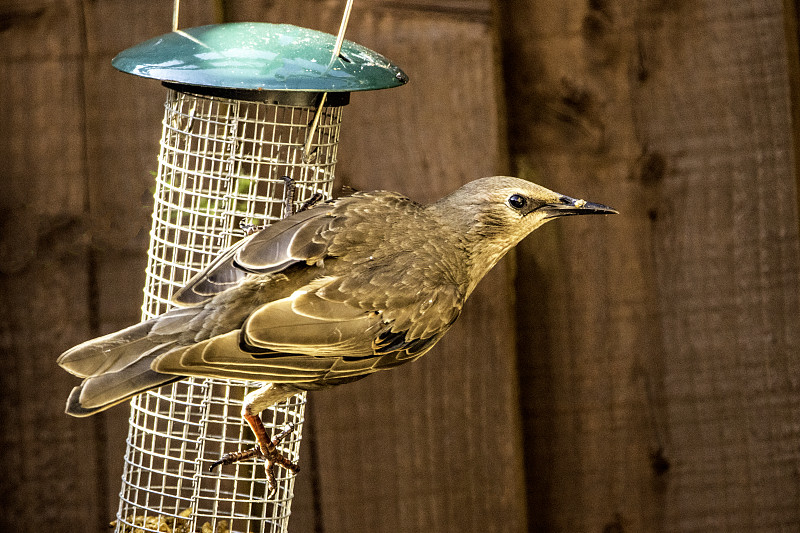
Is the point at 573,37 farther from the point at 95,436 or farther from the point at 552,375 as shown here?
the point at 95,436

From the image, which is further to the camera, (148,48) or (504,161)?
(504,161)

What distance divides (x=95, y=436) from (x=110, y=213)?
860 millimetres

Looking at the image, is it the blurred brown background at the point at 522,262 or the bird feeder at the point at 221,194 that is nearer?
the bird feeder at the point at 221,194

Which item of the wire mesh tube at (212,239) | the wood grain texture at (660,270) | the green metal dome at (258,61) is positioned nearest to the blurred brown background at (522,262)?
the wood grain texture at (660,270)

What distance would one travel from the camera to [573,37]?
3713 millimetres

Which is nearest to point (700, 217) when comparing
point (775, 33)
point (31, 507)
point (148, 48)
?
point (775, 33)

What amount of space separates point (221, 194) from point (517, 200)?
1.09 metres

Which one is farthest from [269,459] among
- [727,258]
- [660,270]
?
[727,258]

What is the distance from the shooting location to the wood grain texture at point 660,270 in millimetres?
3701

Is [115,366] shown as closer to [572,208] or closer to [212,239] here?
[212,239]

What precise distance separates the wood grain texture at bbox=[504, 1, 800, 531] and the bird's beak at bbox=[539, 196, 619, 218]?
0.38 metres

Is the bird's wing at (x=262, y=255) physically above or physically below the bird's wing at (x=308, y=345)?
above

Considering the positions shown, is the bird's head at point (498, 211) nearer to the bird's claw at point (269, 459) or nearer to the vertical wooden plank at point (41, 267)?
the bird's claw at point (269, 459)

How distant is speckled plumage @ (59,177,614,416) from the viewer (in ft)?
10.0
